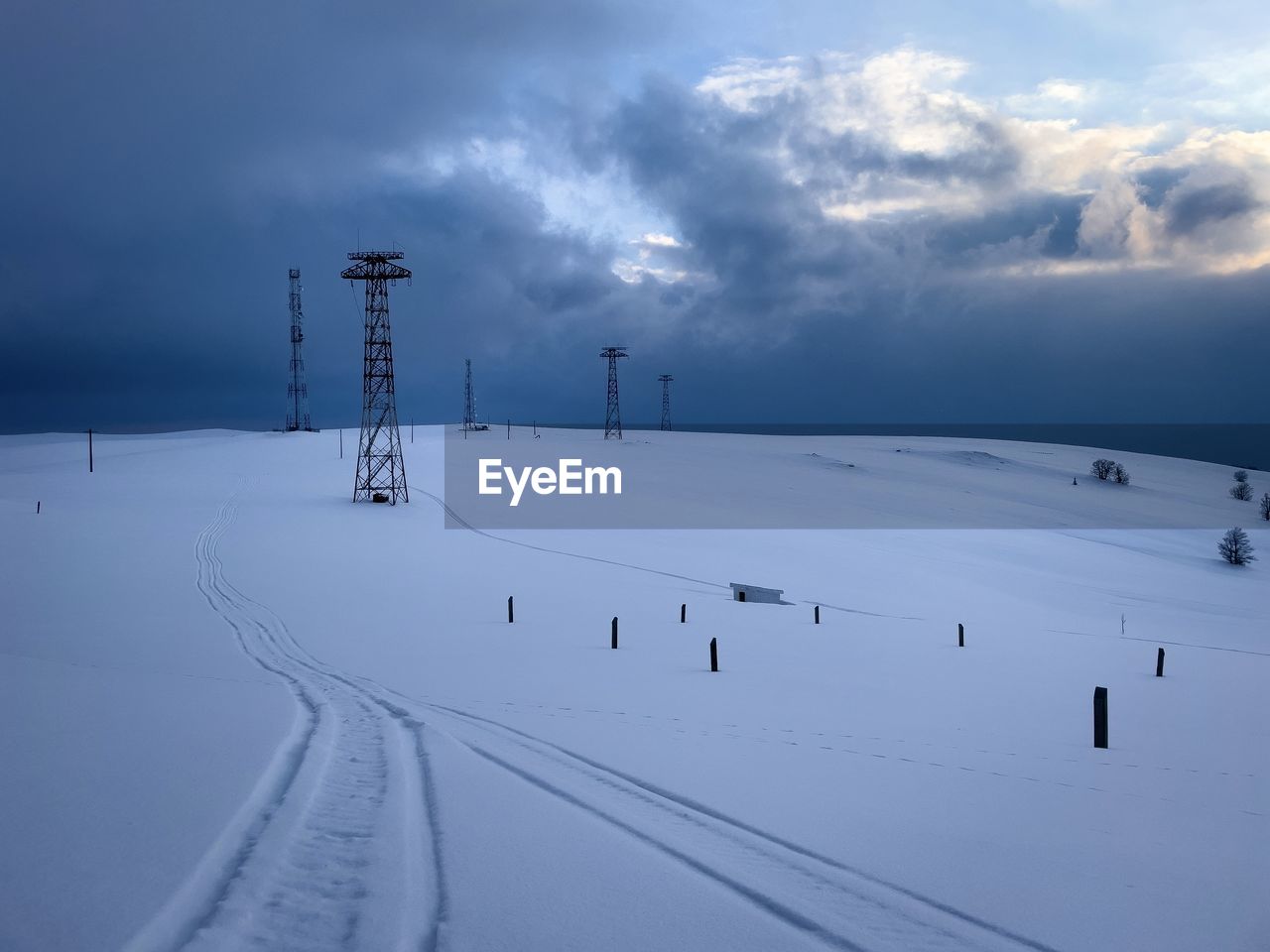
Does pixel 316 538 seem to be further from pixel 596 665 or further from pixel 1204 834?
pixel 1204 834

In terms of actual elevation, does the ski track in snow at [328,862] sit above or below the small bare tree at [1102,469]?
below

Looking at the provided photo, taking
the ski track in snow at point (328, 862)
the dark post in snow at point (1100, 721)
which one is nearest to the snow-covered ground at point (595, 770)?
the ski track in snow at point (328, 862)

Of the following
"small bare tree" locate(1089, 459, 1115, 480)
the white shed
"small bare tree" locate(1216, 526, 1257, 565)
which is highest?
"small bare tree" locate(1089, 459, 1115, 480)

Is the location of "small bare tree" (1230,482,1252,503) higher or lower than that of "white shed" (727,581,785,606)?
higher

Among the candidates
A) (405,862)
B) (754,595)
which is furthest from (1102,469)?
(405,862)

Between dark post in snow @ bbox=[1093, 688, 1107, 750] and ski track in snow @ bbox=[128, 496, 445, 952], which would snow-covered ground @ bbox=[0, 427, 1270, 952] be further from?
dark post in snow @ bbox=[1093, 688, 1107, 750]

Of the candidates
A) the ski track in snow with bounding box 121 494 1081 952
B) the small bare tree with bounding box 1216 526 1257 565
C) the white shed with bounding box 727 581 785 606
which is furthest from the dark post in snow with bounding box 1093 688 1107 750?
the small bare tree with bounding box 1216 526 1257 565

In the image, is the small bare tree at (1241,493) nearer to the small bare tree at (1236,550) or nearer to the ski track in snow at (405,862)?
the small bare tree at (1236,550)
